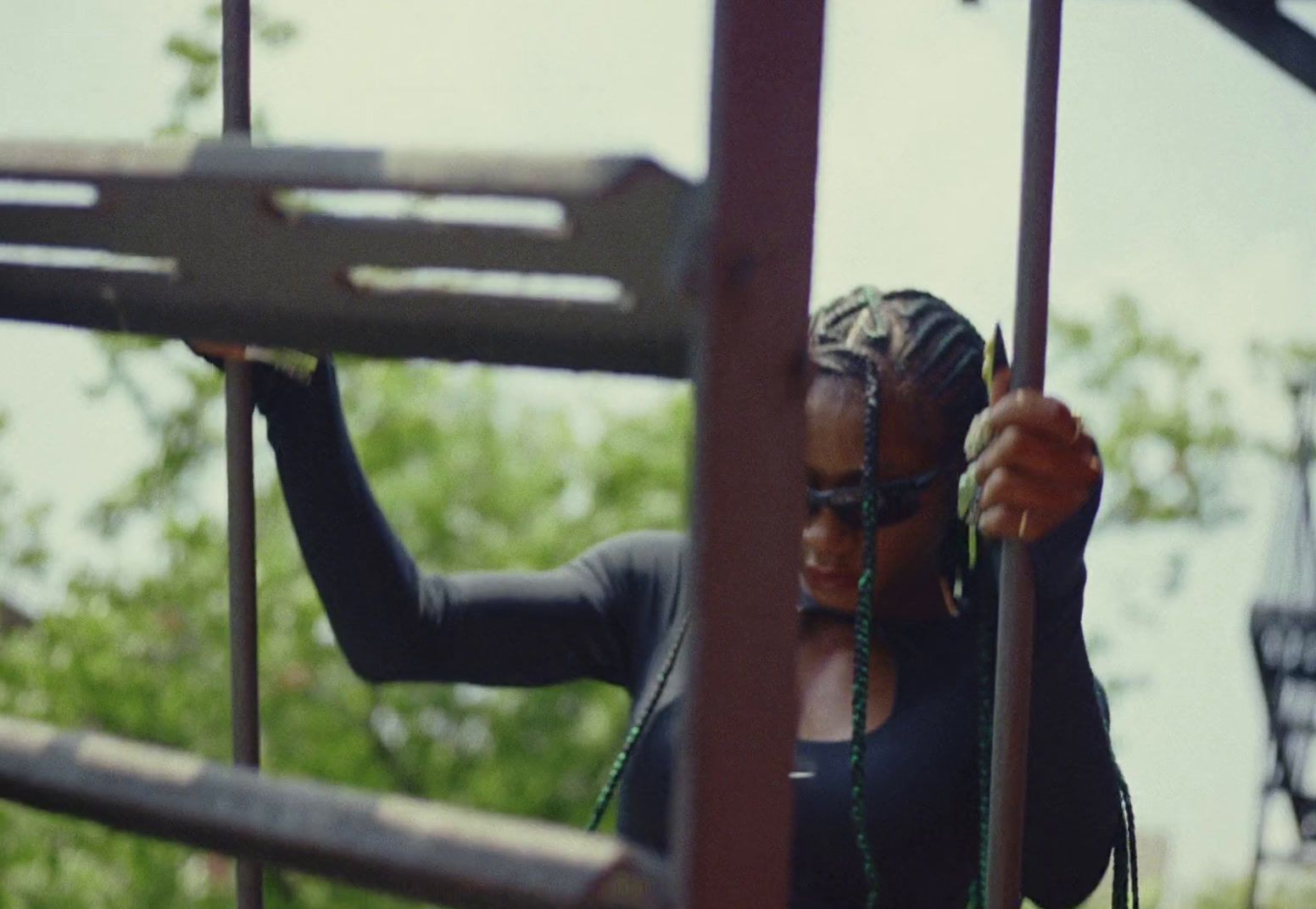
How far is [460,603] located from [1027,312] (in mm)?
892

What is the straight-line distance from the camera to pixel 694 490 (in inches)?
34.5

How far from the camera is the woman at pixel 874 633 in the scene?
1.73 metres

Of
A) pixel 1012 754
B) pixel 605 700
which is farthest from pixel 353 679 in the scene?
pixel 1012 754

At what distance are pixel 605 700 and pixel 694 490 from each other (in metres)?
8.01

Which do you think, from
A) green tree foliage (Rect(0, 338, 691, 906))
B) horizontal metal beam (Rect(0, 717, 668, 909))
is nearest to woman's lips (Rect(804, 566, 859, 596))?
horizontal metal beam (Rect(0, 717, 668, 909))

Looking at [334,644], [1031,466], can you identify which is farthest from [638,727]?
[334,644]

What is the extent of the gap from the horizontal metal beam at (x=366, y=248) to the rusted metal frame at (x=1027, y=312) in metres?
0.57

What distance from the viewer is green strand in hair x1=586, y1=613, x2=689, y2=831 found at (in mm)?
1867

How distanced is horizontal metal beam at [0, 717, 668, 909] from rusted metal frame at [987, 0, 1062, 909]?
0.67 metres

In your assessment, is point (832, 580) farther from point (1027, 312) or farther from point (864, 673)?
point (1027, 312)

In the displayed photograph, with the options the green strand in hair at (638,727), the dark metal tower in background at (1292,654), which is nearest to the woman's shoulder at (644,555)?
the green strand in hair at (638,727)

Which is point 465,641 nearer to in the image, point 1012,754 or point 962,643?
point 962,643

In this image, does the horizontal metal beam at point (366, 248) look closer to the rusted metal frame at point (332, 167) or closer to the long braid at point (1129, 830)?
the rusted metal frame at point (332, 167)

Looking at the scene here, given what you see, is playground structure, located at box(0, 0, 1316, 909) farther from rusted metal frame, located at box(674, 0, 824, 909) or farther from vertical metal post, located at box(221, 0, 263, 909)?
vertical metal post, located at box(221, 0, 263, 909)
